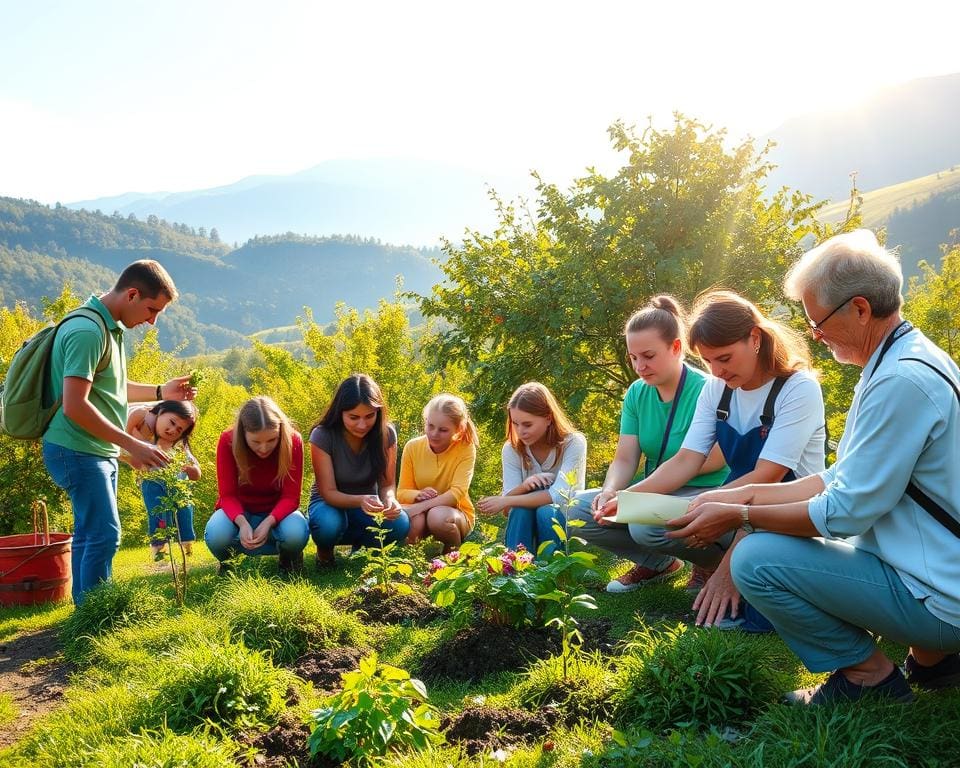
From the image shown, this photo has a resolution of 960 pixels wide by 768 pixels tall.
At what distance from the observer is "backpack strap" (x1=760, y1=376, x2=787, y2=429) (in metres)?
3.86

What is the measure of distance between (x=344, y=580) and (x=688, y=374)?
2.85 m

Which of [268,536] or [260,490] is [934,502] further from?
[260,490]

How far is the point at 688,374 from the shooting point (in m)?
4.75

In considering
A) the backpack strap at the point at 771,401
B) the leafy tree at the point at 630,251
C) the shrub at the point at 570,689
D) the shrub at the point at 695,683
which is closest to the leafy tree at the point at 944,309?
the leafy tree at the point at 630,251

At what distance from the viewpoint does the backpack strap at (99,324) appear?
472 cm

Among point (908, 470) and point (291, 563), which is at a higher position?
point (908, 470)

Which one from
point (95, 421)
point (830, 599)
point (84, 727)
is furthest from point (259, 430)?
point (830, 599)

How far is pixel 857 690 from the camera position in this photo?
2695 millimetres

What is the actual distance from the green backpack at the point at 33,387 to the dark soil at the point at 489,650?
9.37 ft

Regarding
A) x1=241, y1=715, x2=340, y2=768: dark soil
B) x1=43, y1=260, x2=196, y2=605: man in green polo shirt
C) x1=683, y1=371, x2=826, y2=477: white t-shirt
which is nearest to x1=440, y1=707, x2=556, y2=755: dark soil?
x1=241, y1=715, x2=340, y2=768: dark soil

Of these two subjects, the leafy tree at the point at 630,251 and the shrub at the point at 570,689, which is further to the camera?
the leafy tree at the point at 630,251

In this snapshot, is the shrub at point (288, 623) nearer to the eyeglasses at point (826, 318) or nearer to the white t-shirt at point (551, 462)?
the white t-shirt at point (551, 462)

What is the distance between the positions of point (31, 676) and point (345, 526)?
232cm

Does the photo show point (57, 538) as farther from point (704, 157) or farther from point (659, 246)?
point (704, 157)
